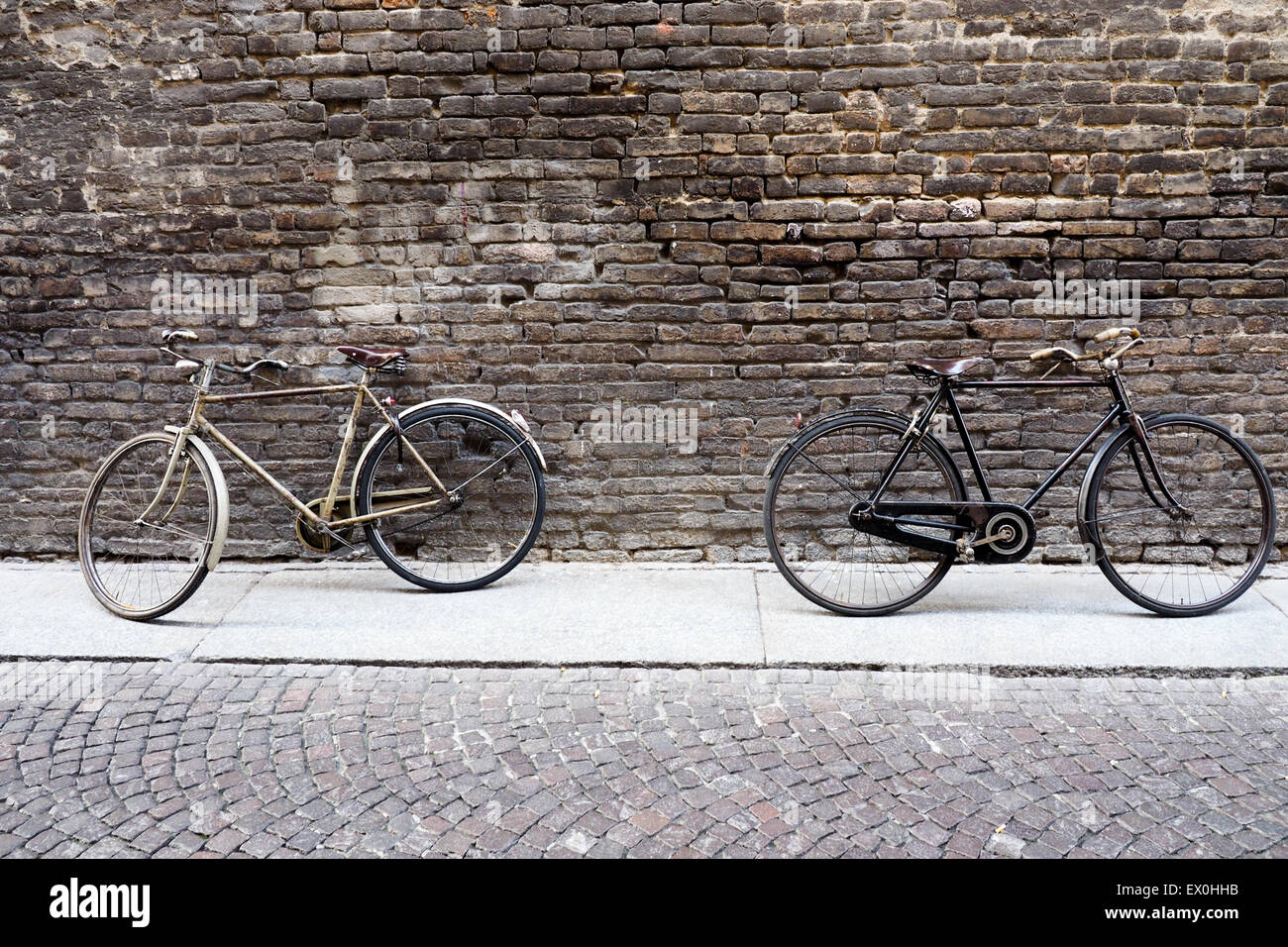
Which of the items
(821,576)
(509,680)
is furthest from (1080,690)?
(509,680)

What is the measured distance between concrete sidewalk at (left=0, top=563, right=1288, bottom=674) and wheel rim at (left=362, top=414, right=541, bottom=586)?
0.20 metres

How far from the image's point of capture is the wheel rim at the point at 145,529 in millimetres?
4758

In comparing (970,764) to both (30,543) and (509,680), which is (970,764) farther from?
(30,543)

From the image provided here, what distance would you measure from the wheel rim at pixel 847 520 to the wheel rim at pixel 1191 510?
954 millimetres

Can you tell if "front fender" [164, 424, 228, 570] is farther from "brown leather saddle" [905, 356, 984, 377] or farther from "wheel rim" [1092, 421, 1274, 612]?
"wheel rim" [1092, 421, 1274, 612]

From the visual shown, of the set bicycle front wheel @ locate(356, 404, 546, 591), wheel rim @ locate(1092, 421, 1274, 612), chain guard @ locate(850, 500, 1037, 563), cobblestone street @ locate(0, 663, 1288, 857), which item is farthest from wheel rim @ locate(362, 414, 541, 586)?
wheel rim @ locate(1092, 421, 1274, 612)

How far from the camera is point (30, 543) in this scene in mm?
5484

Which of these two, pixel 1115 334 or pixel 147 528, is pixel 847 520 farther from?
pixel 147 528

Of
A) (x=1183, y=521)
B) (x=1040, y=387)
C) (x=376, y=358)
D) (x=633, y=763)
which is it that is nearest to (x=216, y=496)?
(x=376, y=358)

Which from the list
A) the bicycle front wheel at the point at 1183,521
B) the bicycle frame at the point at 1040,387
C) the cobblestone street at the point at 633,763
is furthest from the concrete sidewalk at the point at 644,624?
the bicycle frame at the point at 1040,387

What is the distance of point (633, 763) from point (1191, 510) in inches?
136

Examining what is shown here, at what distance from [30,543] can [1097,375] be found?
6001 mm

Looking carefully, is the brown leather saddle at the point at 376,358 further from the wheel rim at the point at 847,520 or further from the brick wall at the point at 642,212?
the wheel rim at the point at 847,520

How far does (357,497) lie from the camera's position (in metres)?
4.95
